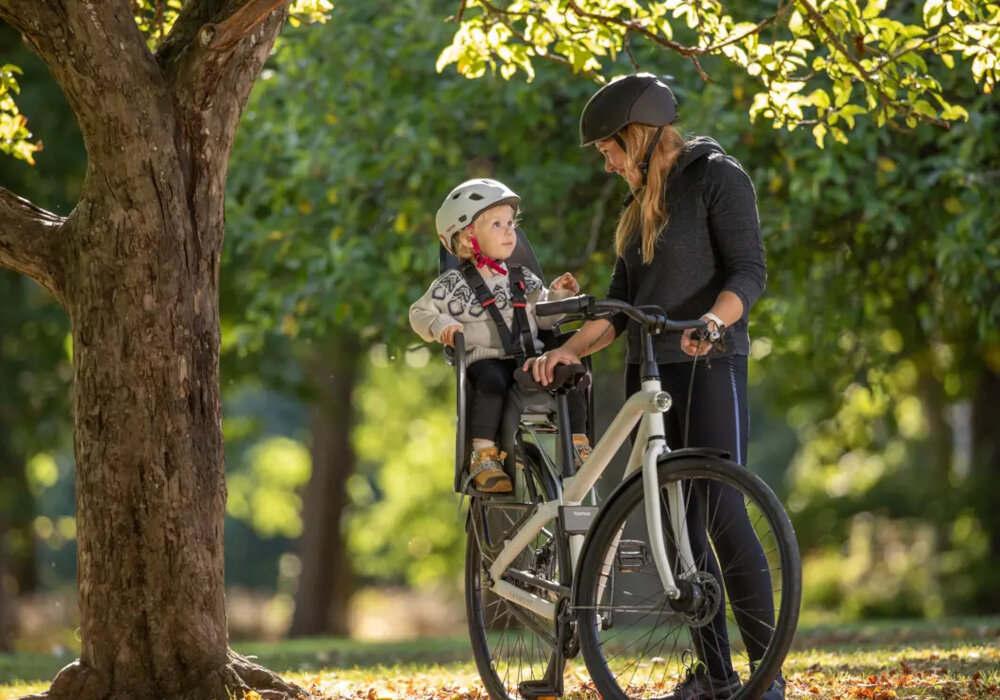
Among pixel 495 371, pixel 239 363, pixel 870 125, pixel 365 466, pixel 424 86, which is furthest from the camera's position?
pixel 365 466

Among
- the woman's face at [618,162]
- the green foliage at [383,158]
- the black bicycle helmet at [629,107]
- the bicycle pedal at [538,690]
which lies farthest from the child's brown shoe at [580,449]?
the green foliage at [383,158]

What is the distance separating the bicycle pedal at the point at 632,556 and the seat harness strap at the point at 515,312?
83 centimetres

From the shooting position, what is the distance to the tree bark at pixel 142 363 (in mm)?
5574

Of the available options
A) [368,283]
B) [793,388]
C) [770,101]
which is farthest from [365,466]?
[770,101]

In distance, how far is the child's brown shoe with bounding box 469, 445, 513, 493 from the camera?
5.19 meters

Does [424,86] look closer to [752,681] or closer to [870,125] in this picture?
[870,125]

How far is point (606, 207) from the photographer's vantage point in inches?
460

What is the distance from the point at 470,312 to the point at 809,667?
3201 millimetres

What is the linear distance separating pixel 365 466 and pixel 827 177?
107ft

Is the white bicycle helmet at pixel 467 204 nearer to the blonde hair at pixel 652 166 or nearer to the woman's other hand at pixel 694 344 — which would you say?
the blonde hair at pixel 652 166

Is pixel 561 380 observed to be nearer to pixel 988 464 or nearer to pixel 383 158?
pixel 383 158

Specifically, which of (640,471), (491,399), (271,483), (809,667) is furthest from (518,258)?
(271,483)

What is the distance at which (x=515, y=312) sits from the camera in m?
5.29

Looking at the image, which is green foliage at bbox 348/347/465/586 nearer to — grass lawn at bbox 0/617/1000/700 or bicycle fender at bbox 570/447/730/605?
grass lawn at bbox 0/617/1000/700
